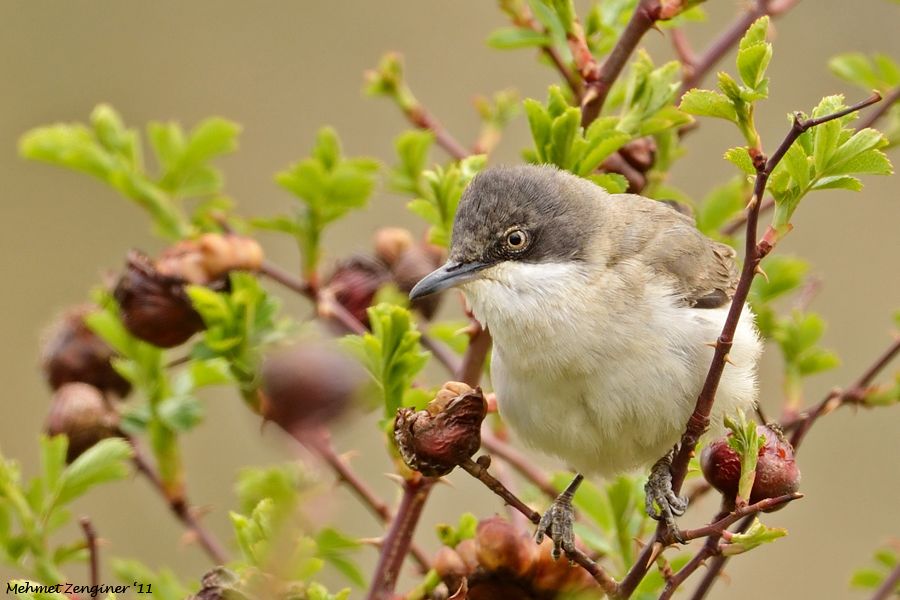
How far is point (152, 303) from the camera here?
2709 millimetres

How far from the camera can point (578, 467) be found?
9.55 ft

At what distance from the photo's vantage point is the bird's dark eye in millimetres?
2920

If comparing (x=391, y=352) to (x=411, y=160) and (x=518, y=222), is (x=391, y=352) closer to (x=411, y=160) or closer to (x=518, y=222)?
(x=518, y=222)

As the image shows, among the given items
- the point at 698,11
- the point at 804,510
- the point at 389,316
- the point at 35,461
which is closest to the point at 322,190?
the point at 389,316

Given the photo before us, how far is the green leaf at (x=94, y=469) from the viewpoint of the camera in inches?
103

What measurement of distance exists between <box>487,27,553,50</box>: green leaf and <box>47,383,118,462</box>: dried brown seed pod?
1.59 meters

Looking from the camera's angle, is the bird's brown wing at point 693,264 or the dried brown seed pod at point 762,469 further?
the bird's brown wing at point 693,264

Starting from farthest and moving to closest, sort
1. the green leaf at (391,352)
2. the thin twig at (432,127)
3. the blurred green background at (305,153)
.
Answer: the blurred green background at (305,153) → the thin twig at (432,127) → the green leaf at (391,352)

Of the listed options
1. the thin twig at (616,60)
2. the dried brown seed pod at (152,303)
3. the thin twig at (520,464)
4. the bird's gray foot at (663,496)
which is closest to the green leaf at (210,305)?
the dried brown seed pod at (152,303)

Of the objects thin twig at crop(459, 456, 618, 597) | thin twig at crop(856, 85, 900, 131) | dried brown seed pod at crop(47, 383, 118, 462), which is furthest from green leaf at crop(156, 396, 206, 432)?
thin twig at crop(856, 85, 900, 131)

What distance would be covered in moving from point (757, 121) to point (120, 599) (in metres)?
5.30

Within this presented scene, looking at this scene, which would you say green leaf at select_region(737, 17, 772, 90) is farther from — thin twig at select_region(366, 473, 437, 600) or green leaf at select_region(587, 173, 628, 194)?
thin twig at select_region(366, 473, 437, 600)

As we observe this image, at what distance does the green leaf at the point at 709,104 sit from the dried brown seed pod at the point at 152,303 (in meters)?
1.50

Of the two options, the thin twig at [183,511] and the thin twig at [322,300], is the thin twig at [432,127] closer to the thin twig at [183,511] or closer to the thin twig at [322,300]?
the thin twig at [322,300]
